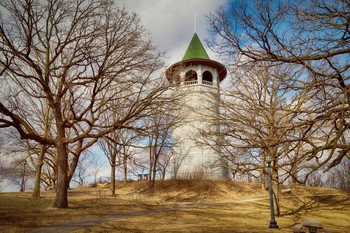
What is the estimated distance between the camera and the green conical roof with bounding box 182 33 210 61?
3028 centimetres

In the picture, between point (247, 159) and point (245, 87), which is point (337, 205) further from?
point (245, 87)

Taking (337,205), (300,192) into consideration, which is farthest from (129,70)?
(300,192)

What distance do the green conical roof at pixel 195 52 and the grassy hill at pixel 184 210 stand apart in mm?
15025

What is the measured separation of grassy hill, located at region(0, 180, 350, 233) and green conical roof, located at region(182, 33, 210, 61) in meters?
15.0

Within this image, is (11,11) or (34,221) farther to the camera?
(11,11)

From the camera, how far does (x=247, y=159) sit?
13.8 meters

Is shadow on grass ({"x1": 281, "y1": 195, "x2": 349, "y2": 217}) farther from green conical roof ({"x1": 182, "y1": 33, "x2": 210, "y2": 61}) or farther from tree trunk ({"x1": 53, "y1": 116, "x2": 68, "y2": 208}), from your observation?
green conical roof ({"x1": 182, "y1": 33, "x2": 210, "y2": 61})

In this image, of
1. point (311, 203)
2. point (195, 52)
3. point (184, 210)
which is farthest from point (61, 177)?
point (195, 52)

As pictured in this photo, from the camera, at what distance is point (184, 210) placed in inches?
562

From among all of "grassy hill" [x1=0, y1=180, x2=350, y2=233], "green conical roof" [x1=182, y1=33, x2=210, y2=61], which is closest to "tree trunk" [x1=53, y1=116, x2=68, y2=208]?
"grassy hill" [x1=0, y1=180, x2=350, y2=233]

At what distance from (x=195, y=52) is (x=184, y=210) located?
21771 millimetres

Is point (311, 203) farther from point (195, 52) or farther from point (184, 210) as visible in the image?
point (195, 52)

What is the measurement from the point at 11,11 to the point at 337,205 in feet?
81.7

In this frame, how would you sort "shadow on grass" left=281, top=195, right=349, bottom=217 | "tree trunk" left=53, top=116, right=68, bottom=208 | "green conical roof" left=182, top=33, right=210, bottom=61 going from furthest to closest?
"green conical roof" left=182, top=33, right=210, bottom=61, "shadow on grass" left=281, top=195, right=349, bottom=217, "tree trunk" left=53, top=116, right=68, bottom=208
